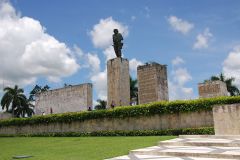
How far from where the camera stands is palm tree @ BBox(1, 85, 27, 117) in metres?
49.2

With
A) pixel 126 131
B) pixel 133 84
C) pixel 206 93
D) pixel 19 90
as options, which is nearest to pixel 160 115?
pixel 126 131

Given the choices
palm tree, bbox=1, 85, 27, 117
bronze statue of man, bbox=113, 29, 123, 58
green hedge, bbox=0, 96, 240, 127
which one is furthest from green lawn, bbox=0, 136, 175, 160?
palm tree, bbox=1, 85, 27, 117

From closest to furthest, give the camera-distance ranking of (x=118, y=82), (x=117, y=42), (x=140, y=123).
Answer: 1. (x=140, y=123)
2. (x=118, y=82)
3. (x=117, y=42)

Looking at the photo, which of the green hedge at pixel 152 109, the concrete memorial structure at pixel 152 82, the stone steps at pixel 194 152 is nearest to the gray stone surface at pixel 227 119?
the stone steps at pixel 194 152

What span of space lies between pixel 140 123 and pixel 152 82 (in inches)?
226

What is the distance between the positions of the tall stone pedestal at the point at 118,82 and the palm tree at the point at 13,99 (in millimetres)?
33638

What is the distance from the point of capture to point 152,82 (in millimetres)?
22219

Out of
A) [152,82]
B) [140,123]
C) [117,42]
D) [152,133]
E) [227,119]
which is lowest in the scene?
[152,133]

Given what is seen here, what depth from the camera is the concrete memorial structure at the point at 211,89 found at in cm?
2370

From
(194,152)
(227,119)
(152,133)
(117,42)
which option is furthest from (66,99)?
(194,152)

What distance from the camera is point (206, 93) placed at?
79.6 feet

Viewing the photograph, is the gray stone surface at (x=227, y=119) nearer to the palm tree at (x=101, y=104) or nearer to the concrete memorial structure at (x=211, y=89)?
the concrete memorial structure at (x=211, y=89)

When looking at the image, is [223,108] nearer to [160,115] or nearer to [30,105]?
[160,115]

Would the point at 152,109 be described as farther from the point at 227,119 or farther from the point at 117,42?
the point at 227,119
